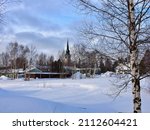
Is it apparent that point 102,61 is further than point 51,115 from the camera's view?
Yes

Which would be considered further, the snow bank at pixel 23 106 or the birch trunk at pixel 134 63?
the snow bank at pixel 23 106

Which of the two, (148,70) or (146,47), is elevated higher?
(146,47)

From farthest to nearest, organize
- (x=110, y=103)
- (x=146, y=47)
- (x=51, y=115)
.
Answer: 1. (x=110, y=103)
2. (x=146, y=47)
3. (x=51, y=115)

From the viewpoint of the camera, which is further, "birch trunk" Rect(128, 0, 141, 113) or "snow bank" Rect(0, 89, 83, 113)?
"snow bank" Rect(0, 89, 83, 113)

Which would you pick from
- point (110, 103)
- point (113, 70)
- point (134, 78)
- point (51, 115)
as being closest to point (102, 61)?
point (113, 70)

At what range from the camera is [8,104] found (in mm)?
12312

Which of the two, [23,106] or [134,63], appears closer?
[134,63]

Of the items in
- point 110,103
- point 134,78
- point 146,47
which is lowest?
point 110,103

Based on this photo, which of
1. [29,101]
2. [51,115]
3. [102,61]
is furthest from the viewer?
[29,101]

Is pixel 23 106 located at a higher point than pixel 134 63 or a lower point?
lower

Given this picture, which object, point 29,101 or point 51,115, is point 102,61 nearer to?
point 29,101

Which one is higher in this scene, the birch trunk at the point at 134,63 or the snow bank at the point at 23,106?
the birch trunk at the point at 134,63

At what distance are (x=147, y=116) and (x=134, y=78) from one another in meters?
2.27

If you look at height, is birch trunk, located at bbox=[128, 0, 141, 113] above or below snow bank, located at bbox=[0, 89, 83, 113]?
above
